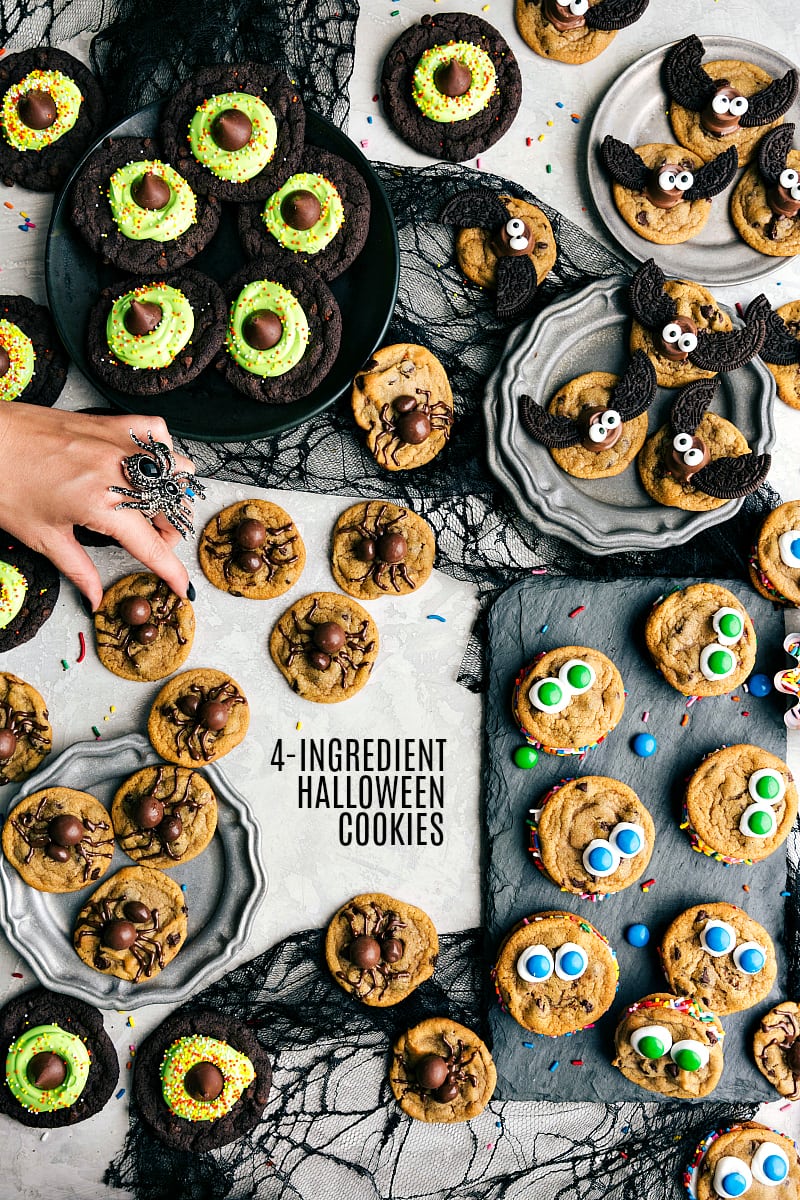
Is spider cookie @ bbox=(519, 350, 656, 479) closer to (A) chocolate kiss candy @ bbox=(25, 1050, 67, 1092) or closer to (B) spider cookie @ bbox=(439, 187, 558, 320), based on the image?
(B) spider cookie @ bbox=(439, 187, 558, 320)

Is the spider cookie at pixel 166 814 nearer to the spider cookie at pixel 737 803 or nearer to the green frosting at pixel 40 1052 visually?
the green frosting at pixel 40 1052

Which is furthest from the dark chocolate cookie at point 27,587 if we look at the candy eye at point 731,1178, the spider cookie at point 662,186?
the candy eye at point 731,1178

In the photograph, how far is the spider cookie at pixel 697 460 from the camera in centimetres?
312

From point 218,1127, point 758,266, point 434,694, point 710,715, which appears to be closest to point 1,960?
point 218,1127

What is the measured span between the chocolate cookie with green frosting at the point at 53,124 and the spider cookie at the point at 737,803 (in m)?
3.05

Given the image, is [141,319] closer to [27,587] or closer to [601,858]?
[27,587]

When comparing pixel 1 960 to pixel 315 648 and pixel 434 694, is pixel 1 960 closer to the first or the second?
pixel 315 648

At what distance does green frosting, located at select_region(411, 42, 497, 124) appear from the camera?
3.22 meters

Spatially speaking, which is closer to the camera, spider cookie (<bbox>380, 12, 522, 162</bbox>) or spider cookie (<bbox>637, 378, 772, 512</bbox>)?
spider cookie (<bbox>637, 378, 772, 512</bbox>)

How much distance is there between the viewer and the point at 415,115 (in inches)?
128

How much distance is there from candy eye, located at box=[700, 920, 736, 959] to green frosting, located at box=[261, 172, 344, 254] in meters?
2.66

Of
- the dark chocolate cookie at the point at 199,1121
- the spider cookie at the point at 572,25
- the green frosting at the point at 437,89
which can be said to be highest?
the spider cookie at the point at 572,25

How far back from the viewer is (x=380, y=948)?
10.2 ft

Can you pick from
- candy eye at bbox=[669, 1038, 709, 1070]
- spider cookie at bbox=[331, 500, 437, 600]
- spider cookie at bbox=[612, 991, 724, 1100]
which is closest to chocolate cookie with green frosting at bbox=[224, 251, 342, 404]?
spider cookie at bbox=[331, 500, 437, 600]
